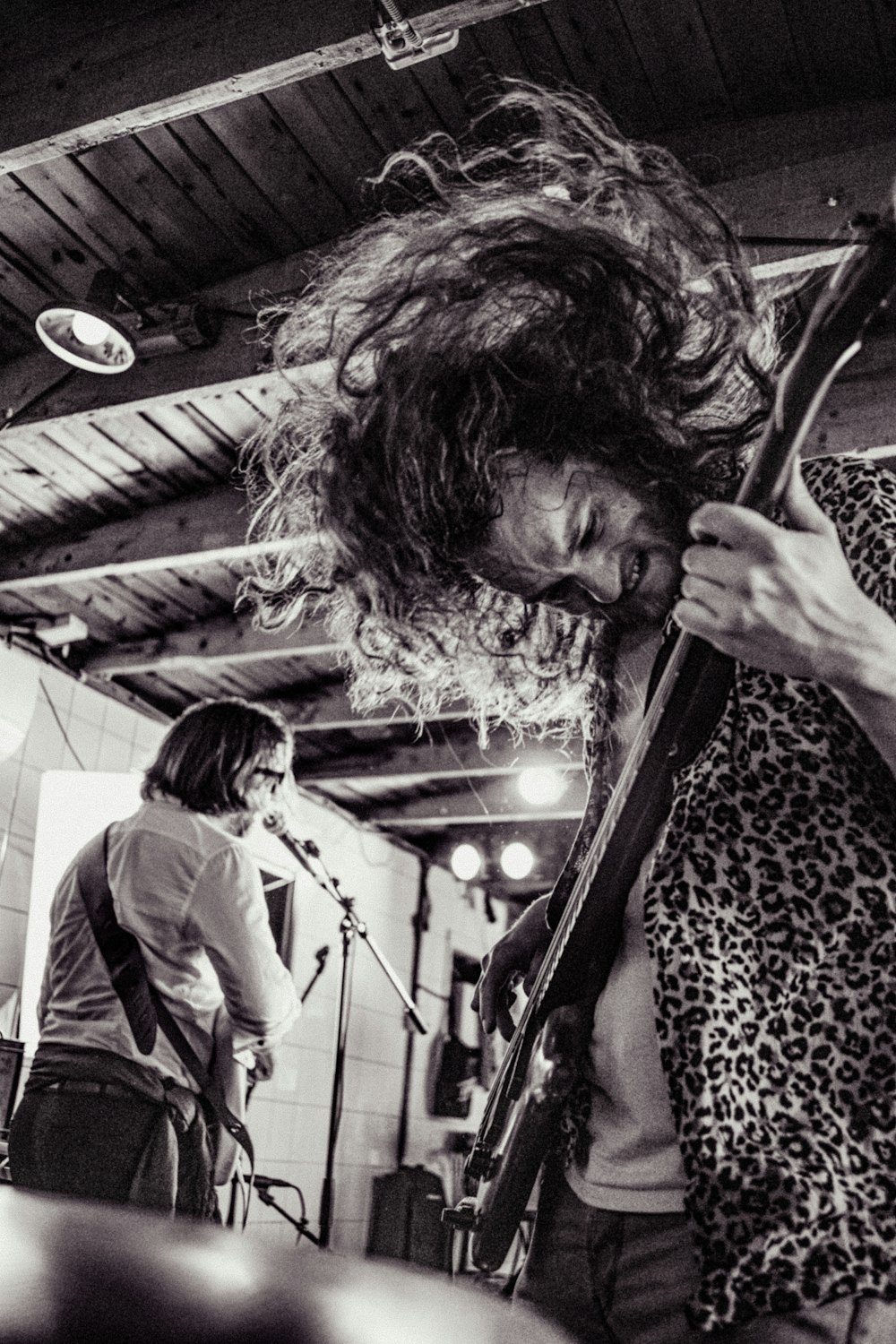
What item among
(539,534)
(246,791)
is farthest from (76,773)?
(539,534)

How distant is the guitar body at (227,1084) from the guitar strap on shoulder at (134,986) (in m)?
0.01

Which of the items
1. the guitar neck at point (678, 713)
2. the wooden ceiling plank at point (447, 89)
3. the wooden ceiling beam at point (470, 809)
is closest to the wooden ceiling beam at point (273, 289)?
the wooden ceiling plank at point (447, 89)

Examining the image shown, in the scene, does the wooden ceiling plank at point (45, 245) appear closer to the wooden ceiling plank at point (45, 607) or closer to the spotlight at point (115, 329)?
the spotlight at point (115, 329)

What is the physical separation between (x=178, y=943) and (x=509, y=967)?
0.90m

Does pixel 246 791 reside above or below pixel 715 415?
below

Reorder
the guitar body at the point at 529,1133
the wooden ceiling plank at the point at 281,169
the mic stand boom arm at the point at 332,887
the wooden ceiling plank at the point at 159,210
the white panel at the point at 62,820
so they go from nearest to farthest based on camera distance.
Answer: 1. the guitar body at the point at 529,1133
2. the wooden ceiling plank at the point at 281,169
3. the wooden ceiling plank at the point at 159,210
4. the mic stand boom arm at the point at 332,887
5. the white panel at the point at 62,820

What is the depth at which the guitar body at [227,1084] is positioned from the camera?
2.19 m

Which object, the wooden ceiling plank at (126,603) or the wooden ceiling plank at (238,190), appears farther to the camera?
the wooden ceiling plank at (126,603)

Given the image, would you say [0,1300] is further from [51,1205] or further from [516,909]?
[516,909]

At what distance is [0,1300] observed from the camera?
0.25 m

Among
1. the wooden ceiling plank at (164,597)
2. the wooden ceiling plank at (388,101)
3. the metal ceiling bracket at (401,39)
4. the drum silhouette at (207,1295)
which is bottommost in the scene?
the drum silhouette at (207,1295)

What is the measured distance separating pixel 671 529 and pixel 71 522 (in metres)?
3.84

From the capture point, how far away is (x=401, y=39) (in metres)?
2.19

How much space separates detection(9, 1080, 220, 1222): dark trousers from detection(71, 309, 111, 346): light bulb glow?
200cm
